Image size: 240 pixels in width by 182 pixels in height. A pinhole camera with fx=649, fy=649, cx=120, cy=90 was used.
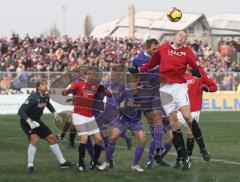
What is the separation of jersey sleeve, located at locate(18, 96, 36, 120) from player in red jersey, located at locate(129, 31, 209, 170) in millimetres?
1841

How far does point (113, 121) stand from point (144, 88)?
851 mm

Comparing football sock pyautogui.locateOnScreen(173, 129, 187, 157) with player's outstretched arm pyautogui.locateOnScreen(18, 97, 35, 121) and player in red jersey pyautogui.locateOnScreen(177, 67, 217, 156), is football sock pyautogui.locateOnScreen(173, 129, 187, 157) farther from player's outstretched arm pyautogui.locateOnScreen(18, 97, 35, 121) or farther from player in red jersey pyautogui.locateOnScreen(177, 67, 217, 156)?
player's outstretched arm pyautogui.locateOnScreen(18, 97, 35, 121)

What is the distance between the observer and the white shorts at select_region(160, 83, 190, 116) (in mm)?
11422

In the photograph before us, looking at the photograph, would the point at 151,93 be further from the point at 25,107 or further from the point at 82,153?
the point at 25,107

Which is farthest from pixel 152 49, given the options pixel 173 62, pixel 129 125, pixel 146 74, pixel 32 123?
pixel 32 123

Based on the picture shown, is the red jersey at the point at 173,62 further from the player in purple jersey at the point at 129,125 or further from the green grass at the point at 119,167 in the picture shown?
the green grass at the point at 119,167

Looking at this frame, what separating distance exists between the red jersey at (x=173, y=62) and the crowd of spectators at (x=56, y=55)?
1735cm

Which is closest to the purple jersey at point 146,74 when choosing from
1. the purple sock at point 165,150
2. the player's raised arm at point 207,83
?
the player's raised arm at point 207,83

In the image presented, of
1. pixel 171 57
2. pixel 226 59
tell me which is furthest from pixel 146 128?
pixel 226 59

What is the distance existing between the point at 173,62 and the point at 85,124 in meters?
1.88

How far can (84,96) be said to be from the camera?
11430 mm

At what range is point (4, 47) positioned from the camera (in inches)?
1265

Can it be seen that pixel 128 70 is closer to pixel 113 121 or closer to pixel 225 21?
pixel 113 121

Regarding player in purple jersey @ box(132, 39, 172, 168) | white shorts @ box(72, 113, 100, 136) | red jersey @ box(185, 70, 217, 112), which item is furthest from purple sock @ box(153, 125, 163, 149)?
white shorts @ box(72, 113, 100, 136)
